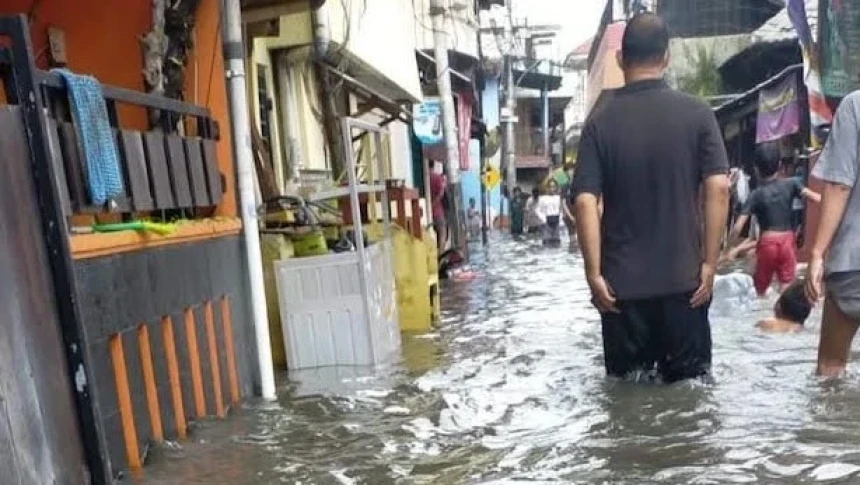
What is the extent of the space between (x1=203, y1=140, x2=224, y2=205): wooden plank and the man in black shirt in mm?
2059

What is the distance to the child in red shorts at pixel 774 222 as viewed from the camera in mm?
9430

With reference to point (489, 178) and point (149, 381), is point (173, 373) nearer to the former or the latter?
point (149, 381)

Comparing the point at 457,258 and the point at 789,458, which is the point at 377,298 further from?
the point at 457,258

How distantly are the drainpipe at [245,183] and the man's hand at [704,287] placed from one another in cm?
251

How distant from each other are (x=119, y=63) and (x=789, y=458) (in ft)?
15.0

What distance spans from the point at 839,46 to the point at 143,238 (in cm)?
1004

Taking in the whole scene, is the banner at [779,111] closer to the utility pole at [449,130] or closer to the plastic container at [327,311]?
the utility pole at [449,130]

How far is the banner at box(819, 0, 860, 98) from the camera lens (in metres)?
11.4

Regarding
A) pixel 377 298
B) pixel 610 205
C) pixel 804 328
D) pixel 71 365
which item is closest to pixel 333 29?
pixel 377 298

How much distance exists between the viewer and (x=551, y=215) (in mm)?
25812

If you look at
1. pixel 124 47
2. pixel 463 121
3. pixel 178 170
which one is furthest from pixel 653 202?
pixel 463 121

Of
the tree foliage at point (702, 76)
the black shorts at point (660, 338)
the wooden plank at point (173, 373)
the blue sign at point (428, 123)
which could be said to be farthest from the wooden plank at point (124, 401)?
the tree foliage at point (702, 76)

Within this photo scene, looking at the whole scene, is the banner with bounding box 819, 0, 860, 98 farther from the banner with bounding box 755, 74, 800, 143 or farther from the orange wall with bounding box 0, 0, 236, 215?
the orange wall with bounding box 0, 0, 236, 215

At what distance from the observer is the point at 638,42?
467cm
